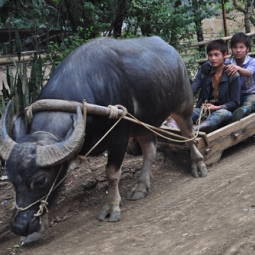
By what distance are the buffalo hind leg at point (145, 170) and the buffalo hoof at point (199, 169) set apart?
0.59m

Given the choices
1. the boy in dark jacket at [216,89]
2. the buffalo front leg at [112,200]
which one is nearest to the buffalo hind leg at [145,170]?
the buffalo front leg at [112,200]

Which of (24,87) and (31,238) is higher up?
(24,87)

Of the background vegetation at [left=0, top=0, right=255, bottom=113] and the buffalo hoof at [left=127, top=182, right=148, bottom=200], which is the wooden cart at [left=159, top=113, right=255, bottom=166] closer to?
the buffalo hoof at [left=127, top=182, right=148, bottom=200]

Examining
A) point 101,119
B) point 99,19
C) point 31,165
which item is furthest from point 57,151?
point 99,19

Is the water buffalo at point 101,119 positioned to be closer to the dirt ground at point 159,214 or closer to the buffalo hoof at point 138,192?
the buffalo hoof at point 138,192

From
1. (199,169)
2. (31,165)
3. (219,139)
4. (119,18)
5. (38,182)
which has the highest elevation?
(119,18)

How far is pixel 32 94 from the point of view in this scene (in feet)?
19.4

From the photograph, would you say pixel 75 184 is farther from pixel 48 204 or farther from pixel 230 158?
pixel 230 158

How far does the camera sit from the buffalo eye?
3627 millimetres

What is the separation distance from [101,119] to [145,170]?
130 centimetres

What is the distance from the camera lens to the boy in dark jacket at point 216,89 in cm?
620

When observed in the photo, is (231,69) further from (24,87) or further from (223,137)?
(24,87)

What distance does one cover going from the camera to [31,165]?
11.8 ft

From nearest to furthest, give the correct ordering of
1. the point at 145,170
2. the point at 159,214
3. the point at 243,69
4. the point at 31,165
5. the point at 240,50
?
the point at 31,165
the point at 159,214
the point at 145,170
the point at 243,69
the point at 240,50
